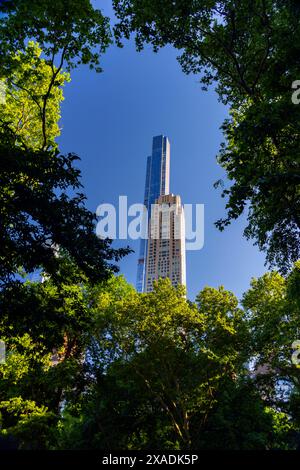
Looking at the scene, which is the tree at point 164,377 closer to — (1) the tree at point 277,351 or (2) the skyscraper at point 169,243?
(1) the tree at point 277,351

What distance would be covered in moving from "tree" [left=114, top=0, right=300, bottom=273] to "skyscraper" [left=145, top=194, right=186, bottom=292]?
153 m

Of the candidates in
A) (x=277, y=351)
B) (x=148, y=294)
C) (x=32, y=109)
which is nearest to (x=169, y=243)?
(x=148, y=294)

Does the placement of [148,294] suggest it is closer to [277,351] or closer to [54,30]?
[277,351]

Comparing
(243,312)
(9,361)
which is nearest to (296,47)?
(243,312)

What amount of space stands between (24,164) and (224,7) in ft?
34.2

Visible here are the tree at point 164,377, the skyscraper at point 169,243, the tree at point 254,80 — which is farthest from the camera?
the skyscraper at point 169,243

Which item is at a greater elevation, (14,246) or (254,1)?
(254,1)

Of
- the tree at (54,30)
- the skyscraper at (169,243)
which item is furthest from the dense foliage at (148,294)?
the skyscraper at (169,243)

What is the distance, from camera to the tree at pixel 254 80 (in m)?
9.63

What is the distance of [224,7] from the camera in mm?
13602

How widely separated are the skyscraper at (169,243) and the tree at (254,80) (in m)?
153

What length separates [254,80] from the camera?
13.8 meters

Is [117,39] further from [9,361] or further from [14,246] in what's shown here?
[9,361]

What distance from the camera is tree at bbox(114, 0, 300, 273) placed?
9633 millimetres
